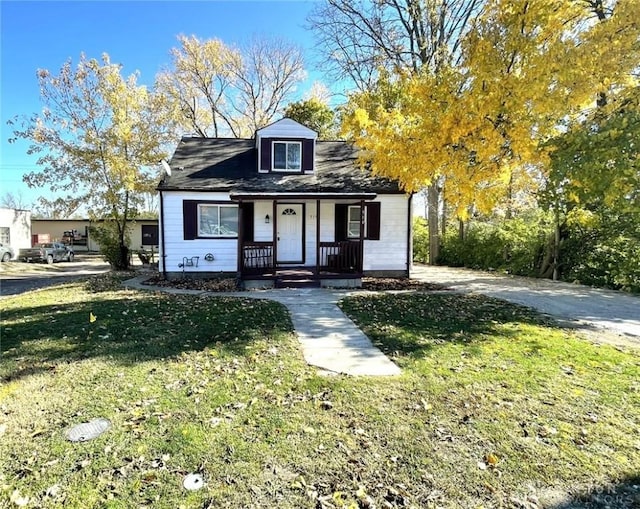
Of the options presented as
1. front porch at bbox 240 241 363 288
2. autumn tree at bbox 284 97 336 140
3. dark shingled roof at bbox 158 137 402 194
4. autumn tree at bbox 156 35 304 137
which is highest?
autumn tree at bbox 156 35 304 137

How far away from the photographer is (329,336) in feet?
19.6

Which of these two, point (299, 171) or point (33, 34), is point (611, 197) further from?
point (33, 34)

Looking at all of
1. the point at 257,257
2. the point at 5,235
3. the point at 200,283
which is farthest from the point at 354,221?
the point at 5,235

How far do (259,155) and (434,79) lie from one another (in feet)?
22.1

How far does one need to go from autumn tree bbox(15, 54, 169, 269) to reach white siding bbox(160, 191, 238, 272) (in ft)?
15.5

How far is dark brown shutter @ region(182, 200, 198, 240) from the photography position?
12.3 m

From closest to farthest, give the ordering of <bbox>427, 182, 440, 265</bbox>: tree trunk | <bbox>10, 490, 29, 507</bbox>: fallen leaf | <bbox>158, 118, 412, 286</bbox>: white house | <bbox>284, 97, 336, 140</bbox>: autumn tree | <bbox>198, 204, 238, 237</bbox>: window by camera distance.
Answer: <bbox>10, 490, 29, 507</bbox>: fallen leaf
<bbox>158, 118, 412, 286</bbox>: white house
<bbox>198, 204, 238, 237</bbox>: window
<bbox>427, 182, 440, 265</bbox>: tree trunk
<bbox>284, 97, 336, 140</bbox>: autumn tree

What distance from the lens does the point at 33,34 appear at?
1052 centimetres

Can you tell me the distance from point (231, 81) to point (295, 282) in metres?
21.7

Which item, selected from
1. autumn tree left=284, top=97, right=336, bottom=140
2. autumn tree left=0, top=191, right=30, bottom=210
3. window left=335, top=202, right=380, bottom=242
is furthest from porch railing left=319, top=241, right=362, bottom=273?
autumn tree left=0, top=191, right=30, bottom=210

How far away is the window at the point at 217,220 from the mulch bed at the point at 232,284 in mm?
1600

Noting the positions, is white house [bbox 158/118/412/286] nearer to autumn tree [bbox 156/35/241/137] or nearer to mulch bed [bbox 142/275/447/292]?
mulch bed [bbox 142/275/447/292]

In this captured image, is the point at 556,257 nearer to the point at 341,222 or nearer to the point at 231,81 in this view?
the point at 341,222

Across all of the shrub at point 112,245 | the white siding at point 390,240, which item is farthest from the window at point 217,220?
the shrub at point 112,245
